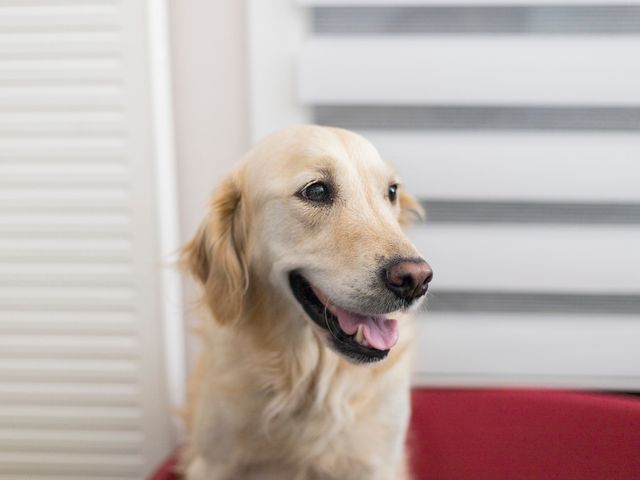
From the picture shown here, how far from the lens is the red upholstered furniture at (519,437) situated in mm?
1339

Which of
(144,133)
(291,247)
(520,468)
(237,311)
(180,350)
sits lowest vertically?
(520,468)

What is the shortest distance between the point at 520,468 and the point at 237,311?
2.62 ft

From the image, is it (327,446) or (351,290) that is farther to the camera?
(327,446)

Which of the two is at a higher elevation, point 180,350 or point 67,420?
point 180,350

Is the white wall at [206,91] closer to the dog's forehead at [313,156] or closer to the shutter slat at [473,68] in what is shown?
the shutter slat at [473,68]

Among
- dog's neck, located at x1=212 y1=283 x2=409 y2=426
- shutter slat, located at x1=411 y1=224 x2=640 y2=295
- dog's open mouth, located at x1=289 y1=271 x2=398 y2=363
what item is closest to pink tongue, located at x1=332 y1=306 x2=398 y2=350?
dog's open mouth, located at x1=289 y1=271 x2=398 y2=363

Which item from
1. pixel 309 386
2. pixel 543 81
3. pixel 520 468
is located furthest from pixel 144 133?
pixel 520 468

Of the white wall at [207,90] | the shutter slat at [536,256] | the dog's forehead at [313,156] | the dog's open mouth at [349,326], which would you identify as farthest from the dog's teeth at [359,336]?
the white wall at [207,90]

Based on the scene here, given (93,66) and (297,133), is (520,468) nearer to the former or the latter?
(297,133)

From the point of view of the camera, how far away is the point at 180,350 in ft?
5.07

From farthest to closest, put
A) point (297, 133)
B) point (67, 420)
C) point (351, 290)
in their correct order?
point (67, 420) → point (297, 133) → point (351, 290)

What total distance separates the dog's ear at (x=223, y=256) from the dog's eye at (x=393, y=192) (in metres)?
0.26

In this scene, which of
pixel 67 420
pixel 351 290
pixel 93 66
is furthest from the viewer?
pixel 67 420

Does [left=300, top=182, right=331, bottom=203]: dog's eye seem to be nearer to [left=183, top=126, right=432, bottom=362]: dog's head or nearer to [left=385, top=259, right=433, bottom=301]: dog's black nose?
[left=183, top=126, right=432, bottom=362]: dog's head
